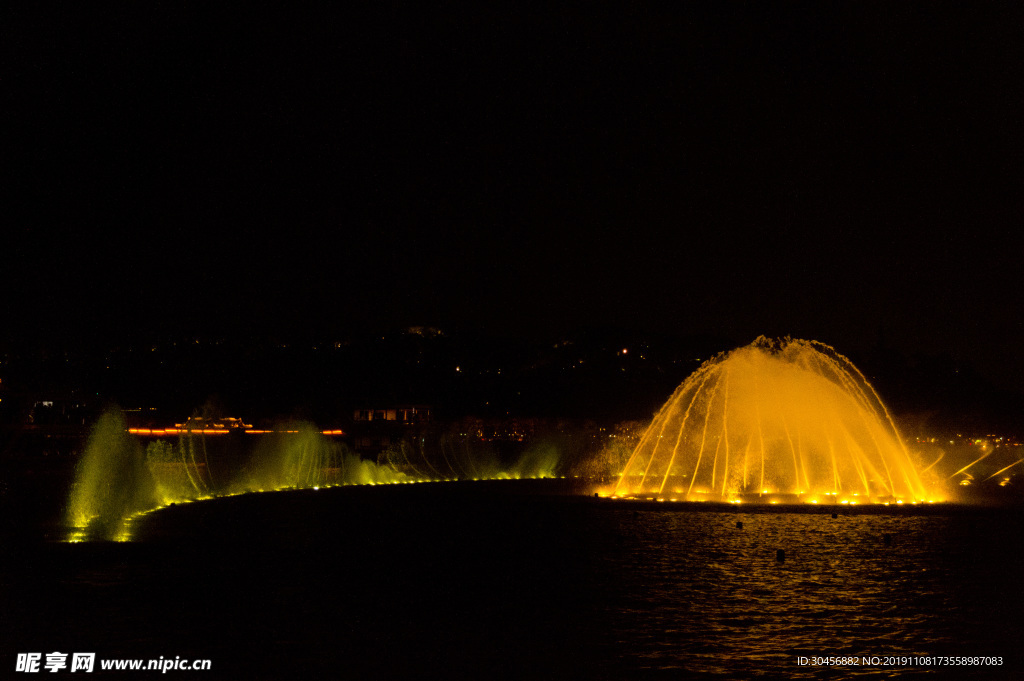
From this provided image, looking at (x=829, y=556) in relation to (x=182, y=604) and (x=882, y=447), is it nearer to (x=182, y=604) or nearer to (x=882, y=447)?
(x=182, y=604)

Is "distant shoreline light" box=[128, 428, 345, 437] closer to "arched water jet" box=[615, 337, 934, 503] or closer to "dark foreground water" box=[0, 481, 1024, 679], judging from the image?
"arched water jet" box=[615, 337, 934, 503]

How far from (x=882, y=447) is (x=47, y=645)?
31839mm

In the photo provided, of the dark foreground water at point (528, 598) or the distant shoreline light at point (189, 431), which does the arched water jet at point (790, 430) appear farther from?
the distant shoreline light at point (189, 431)

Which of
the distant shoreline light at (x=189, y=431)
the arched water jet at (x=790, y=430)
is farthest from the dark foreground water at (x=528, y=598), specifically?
the distant shoreline light at (x=189, y=431)

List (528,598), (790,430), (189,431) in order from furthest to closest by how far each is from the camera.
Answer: (189,431) < (790,430) < (528,598)

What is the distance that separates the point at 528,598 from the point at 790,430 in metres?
25.3

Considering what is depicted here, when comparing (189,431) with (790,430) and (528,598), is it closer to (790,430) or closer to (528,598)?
(790,430)

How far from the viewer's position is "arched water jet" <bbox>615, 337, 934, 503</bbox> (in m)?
37.4

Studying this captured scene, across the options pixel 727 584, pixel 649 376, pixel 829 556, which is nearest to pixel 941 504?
pixel 829 556

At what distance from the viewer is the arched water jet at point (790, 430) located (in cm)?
3741

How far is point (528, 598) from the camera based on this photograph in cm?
1673

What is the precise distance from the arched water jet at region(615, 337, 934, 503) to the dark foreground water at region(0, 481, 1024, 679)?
934cm

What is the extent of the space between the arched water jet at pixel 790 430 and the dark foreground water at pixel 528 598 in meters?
9.34

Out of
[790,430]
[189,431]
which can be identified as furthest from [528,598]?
[189,431]
